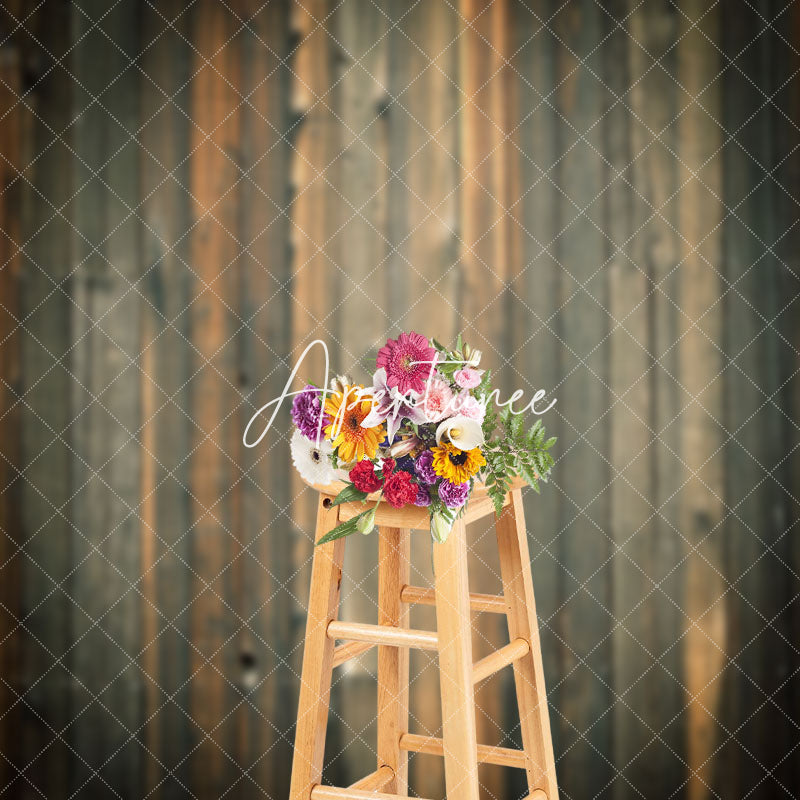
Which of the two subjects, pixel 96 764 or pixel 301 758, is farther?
pixel 96 764

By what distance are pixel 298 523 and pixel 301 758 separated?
0.61 meters

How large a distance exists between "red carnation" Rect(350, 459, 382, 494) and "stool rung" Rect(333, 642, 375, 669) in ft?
0.98

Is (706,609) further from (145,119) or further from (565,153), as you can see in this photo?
(145,119)

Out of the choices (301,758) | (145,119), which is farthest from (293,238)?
(301,758)

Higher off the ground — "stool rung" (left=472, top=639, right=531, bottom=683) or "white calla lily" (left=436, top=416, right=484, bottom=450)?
"white calla lily" (left=436, top=416, right=484, bottom=450)

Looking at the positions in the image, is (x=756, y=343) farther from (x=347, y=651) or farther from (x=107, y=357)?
(x=107, y=357)

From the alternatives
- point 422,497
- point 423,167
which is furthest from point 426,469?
point 423,167

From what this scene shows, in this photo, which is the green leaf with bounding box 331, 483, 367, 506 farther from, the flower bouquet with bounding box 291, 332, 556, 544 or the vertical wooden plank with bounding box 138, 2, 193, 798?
the vertical wooden plank with bounding box 138, 2, 193, 798

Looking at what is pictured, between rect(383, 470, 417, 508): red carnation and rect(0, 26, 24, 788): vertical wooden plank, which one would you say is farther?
rect(0, 26, 24, 788): vertical wooden plank

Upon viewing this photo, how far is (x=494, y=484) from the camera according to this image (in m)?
1.34

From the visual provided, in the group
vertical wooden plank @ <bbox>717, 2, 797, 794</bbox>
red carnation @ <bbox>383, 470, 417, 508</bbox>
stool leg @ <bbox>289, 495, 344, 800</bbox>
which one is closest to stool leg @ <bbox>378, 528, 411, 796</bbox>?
stool leg @ <bbox>289, 495, 344, 800</bbox>

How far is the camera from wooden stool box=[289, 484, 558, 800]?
126 centimetres

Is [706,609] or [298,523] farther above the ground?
[298,523]

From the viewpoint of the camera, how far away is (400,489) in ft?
4.06
